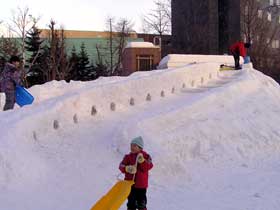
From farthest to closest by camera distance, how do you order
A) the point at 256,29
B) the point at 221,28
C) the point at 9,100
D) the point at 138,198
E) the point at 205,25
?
the point at 221,28 → the point at 256,29 → the point at 205,25 → the point at 9,100 → the point at 138,198

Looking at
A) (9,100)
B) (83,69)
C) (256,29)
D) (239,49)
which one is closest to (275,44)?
(256,29)

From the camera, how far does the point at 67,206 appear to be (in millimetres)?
6586

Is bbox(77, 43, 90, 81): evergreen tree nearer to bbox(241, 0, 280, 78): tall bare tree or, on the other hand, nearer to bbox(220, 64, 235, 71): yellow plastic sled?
bbox(241, 0, 280, 78): tall bare tree

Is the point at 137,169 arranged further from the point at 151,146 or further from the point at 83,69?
the point at 83,69

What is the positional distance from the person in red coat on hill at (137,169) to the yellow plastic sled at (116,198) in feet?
0.38

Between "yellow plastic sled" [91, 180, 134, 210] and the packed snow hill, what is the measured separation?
3.01ft

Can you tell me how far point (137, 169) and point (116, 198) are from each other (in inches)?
17.1

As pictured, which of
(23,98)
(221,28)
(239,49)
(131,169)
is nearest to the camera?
(131,169)

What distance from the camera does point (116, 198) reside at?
5.69 m

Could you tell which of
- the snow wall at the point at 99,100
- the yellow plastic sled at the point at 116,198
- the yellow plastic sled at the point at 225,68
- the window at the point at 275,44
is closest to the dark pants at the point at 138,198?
the yellow plastic sled at the point at 116,198

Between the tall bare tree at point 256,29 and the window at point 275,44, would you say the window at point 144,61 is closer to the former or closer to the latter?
the tall bare tree at point 256,29

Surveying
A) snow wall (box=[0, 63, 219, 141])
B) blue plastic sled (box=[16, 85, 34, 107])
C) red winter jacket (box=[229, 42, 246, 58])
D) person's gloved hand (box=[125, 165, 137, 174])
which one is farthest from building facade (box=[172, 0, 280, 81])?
person's gloved hand (box=[125, 165, 137, 174])

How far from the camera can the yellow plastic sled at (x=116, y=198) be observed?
562cm

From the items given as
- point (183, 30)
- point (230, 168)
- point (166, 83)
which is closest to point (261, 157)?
point (230, 168)
